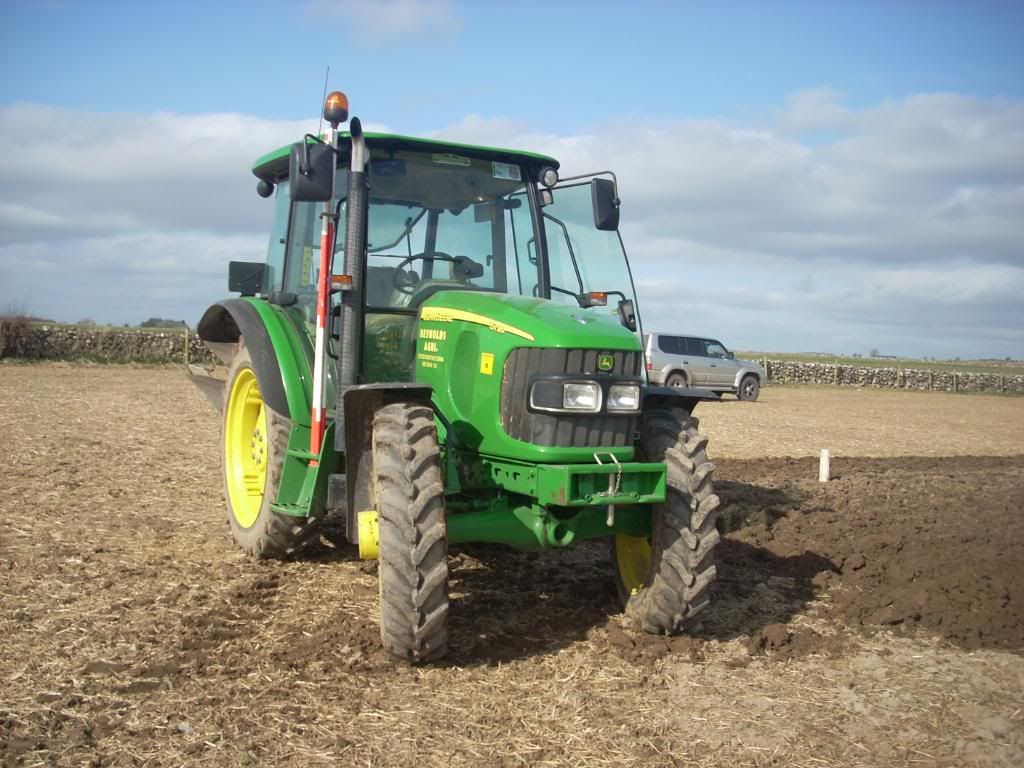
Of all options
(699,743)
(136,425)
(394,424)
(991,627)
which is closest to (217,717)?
(394,424)

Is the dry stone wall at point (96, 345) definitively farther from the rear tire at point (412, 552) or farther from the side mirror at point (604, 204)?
the rear tire at point (412, 552)

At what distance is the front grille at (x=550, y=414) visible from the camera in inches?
189

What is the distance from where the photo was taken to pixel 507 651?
16.2ft

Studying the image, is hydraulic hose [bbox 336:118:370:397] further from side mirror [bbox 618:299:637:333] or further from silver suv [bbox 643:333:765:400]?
silver suv [bbox 643:333:765:400]

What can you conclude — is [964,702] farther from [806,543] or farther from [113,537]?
[113,537]

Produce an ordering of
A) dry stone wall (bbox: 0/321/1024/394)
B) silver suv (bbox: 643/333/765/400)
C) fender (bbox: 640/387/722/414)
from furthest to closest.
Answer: dry stone wall (bbox: 0/321/1024/394) < silver suv (bbox: 643/333/765/400) < fender (bbox: 640/387/722/414)

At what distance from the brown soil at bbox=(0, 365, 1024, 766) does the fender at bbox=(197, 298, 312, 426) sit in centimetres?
112

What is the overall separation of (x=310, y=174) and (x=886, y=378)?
40797 mm

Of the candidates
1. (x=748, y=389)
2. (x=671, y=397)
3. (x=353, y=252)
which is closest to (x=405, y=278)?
(x=353, y=252)

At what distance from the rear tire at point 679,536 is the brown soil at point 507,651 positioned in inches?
6.3

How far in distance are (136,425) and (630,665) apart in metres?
9.98

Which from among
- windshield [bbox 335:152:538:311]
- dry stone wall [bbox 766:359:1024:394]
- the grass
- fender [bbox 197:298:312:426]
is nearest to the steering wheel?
windshield [bbox 335:152:538:311]

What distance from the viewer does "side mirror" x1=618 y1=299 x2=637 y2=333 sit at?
224 inches

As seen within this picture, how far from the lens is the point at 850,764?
3.83 m
